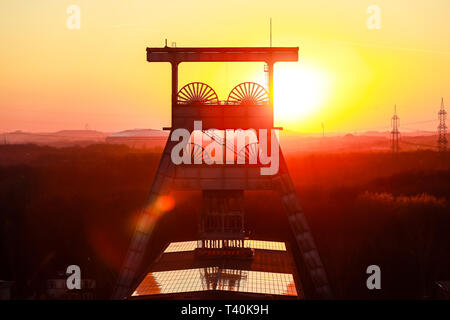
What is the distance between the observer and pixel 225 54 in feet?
98.1

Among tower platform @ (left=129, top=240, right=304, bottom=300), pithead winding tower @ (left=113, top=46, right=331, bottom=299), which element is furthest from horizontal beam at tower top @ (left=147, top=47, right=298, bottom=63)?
tower platform @ (left=129, top=240, right=304, bottom=300)

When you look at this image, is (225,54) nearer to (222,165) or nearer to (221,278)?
(222,165)

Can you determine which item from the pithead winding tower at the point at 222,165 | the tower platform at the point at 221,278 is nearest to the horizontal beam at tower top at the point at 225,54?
the pithead winding tower at the point at 222,165

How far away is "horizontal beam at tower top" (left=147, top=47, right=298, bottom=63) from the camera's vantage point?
29.8 metres

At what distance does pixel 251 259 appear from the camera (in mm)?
31062

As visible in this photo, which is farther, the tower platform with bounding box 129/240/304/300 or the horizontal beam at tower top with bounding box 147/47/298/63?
the horizontal beam at tower top with bounding box 147/47/298/63

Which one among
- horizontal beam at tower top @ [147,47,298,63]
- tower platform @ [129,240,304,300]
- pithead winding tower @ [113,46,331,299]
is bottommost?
tower platform @ [129,240,304,300]

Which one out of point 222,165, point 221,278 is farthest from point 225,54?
point 221,278

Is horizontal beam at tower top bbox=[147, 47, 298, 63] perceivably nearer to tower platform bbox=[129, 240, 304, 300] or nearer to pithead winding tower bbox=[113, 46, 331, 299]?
pithead winding tower bbox=[113, 46, 331, 299]

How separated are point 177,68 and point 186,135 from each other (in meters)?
3.74

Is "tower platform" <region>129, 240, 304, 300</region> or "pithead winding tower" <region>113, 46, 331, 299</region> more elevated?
"pithead winding tower" <region>113, 46, 331, 299</region>

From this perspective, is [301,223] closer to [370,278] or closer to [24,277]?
[370,278]

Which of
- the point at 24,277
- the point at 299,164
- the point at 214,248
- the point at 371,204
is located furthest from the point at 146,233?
the point at 299,164

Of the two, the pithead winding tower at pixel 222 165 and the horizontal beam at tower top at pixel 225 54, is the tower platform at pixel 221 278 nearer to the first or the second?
the pithead winding tower at pixel 222 165
